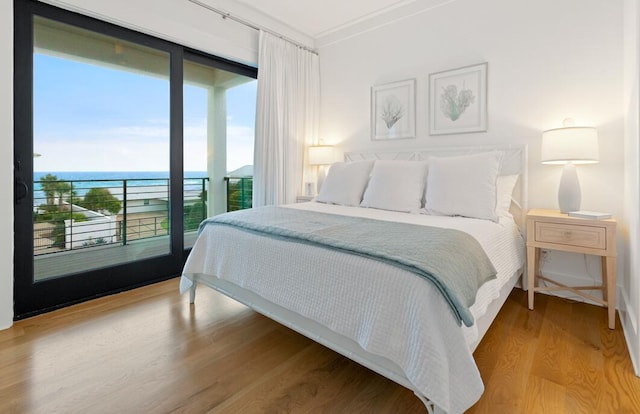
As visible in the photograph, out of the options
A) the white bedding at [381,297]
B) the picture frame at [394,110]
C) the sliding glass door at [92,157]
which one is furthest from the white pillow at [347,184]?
the sliding glass door at [92,157]

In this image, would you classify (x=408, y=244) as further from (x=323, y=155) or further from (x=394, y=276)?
(x=323, y=155)

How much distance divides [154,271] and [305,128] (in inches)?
94.3

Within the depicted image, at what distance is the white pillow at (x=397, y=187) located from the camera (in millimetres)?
2654

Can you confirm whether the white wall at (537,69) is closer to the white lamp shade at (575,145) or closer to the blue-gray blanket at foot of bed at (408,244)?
the white lamp shade at (575,145)

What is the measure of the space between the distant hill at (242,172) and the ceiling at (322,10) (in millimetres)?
1803

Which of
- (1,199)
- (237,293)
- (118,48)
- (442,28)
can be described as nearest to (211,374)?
(237,293)

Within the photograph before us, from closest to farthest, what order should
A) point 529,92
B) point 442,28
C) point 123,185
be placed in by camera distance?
point 529,92 < point 123,185 < point 442,28

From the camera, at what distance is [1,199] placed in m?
2.05

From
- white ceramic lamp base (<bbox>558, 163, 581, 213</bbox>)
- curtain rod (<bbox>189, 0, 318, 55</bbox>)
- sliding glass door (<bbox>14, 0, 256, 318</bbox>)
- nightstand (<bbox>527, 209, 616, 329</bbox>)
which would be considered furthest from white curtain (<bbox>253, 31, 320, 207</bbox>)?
white ceramic lamp base (<bbox>558, 163, 581, 213</bbox>)

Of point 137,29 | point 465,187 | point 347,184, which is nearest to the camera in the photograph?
point 465,187

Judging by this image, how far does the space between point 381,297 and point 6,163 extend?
→ 2464mm

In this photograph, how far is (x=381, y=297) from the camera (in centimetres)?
130

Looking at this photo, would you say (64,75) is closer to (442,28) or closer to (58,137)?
(58,137)

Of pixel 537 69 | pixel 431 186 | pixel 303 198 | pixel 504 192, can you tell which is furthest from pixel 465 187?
pixel 303 198
